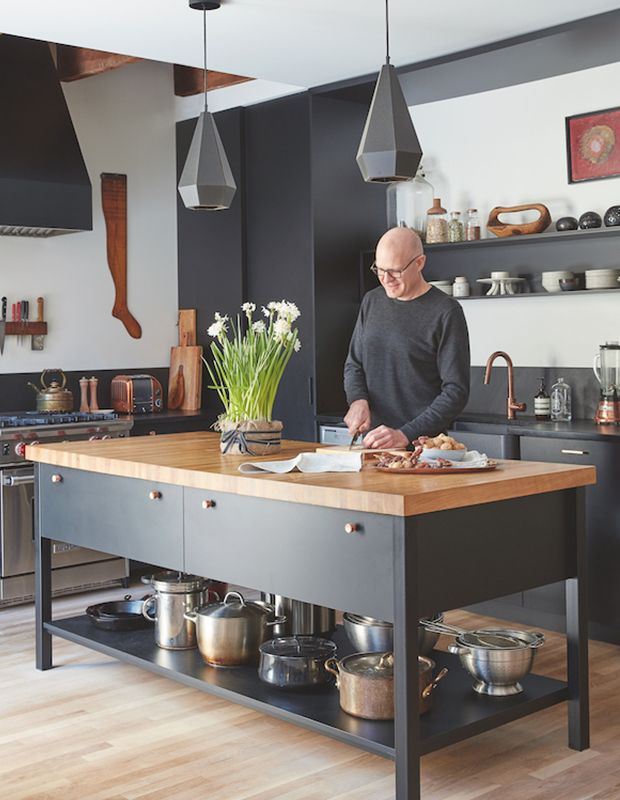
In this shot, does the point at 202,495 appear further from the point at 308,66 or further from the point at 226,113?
the point at 226,113

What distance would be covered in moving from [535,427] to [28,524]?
8.93 ft

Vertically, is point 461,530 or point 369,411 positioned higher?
point 369,411

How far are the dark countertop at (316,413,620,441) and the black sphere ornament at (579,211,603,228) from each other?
101 centimetres

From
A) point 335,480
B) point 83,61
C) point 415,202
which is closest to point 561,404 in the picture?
point 415,202

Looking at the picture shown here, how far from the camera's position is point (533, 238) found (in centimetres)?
584

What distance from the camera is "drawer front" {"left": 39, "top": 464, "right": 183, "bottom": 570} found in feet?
13.0

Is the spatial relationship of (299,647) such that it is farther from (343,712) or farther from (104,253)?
(104,253)

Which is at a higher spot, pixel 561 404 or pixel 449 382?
pixel 449 382

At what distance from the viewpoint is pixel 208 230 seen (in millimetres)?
7355

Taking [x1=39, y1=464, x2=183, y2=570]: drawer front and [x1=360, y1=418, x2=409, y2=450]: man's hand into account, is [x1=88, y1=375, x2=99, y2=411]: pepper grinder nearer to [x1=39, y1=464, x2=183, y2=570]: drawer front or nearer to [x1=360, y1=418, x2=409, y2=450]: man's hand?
[x1=39, y1=464, x2=183, y2=570]: drawer front

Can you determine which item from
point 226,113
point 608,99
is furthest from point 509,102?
point 226,113

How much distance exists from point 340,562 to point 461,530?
37 cm

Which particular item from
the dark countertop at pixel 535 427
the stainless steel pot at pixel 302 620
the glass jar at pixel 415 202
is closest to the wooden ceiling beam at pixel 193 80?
the glass jar at pixel 415 202

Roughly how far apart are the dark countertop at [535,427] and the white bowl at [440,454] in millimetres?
1523
